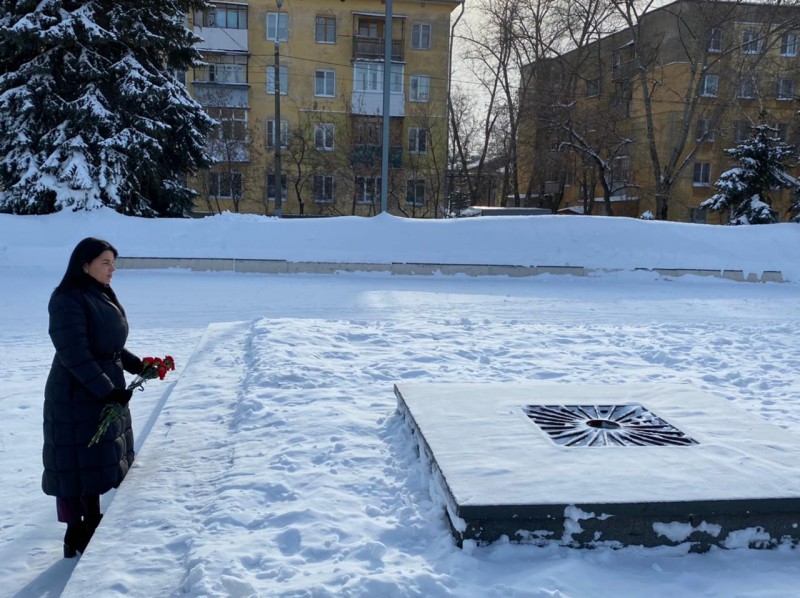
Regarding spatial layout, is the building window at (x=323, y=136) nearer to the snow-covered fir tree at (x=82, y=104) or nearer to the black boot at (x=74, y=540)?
the snow-covered fir tree at (x=82, y=104)

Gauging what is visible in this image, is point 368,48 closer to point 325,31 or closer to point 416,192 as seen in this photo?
point 325,31

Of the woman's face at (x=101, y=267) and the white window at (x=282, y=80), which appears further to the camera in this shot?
the white window at (x=282, y=80)

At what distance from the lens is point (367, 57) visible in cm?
3703

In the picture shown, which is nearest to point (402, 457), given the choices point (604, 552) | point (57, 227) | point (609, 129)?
point (604, 552)

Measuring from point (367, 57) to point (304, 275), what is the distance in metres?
25.7

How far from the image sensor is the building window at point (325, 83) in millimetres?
37500

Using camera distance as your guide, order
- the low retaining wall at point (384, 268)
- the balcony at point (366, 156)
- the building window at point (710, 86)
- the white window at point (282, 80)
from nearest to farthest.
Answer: the low retaining wall at point (384, 268) → the balcony at point (366, 156) → the building window at point (710, 86) → the white window at point (282, 80)

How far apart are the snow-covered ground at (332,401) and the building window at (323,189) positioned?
21650 mm

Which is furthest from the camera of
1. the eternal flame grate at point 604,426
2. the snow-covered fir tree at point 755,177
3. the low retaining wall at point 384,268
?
the snow-covered fir tree at point 755,177

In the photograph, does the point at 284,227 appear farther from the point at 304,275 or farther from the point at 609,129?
the point at 609,129

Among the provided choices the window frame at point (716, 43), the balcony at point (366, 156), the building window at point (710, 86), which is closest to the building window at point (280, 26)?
the balcony at point (366, 156)

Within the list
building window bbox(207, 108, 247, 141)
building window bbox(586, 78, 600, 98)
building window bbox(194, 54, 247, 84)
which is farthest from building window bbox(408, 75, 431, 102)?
building window bbox(207, 108, 247, 141)

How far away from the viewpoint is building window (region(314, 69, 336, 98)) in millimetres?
37500

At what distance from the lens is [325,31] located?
37438 millimetres
